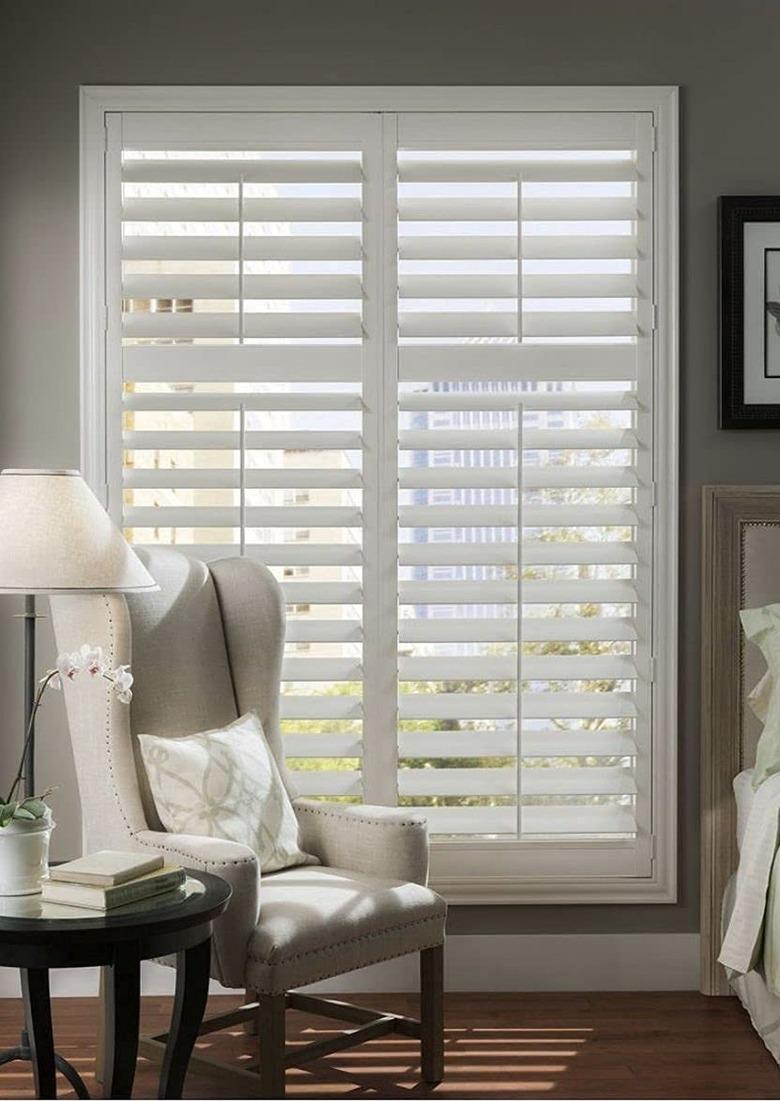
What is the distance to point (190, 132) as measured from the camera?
3.68 m

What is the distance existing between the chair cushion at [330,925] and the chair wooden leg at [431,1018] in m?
0.05

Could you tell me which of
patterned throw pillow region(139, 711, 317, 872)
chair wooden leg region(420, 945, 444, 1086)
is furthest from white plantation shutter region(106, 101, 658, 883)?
chair wooden leg region(420, 945, 444, 1086)

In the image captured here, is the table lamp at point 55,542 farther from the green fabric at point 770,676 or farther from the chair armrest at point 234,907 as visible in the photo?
the green fabric at point 770,676

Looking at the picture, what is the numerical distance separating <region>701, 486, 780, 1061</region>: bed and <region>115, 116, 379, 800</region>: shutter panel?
1005 millimetres

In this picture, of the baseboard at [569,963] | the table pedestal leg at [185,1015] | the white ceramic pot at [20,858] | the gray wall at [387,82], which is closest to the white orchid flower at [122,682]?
the white ceramic pot at [20,858]

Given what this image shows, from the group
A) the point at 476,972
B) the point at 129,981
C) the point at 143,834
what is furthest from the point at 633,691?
the point at 129,981

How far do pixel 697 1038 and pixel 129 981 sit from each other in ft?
5.46

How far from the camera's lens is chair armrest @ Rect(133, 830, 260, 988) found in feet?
8.88

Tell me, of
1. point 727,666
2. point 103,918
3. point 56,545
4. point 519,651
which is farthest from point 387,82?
point 103,918

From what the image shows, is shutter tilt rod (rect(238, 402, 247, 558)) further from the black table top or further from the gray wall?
the black table top

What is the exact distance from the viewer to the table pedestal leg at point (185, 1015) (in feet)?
8.57

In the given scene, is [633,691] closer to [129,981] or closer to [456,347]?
[456,347]

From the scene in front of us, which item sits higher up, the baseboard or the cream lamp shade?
the cream lamp shade

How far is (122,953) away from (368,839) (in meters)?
0.93
